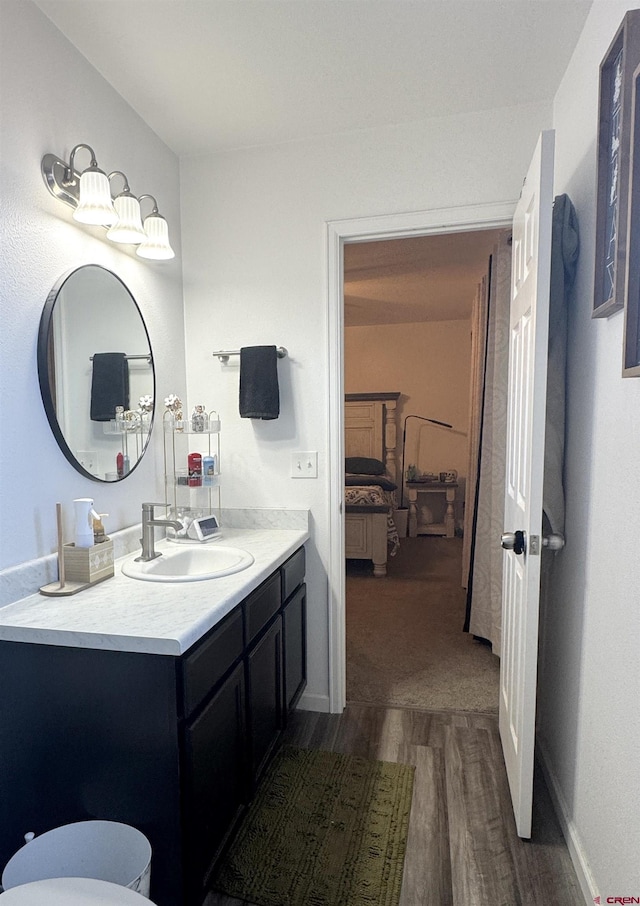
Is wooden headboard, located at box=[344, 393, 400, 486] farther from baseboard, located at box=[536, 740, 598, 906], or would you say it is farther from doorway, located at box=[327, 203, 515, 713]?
baseboard, located at box=[536, 740, 598, 906]

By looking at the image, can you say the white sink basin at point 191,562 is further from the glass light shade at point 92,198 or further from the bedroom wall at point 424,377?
the bedroom wall at point 424,377

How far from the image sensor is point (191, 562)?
198 centimetres

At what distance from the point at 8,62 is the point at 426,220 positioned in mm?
1459

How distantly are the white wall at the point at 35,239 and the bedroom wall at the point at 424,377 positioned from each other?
458cm

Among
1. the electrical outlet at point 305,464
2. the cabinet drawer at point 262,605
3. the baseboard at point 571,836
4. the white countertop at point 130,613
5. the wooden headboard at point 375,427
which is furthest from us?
the wooden headboard at point 375,427

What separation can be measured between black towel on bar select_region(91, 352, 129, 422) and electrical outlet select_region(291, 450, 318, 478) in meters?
0.75

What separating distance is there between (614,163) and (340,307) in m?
1.16

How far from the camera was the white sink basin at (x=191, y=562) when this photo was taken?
174 cm

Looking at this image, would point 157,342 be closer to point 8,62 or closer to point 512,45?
point 8,62

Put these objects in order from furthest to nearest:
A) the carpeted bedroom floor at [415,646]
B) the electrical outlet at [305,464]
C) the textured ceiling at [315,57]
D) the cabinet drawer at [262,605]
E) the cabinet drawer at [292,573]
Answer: the carpeted bedroom floor at [415,646], the electrical outlet at [305,464], the cabinet drawer at [292,573], the cabinet drawer at [262,605], the textured ceiling at [315,57]

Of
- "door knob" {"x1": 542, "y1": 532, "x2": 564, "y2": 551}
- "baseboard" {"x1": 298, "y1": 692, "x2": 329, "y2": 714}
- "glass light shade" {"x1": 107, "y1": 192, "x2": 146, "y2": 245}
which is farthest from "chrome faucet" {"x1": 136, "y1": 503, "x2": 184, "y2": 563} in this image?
"door knob" {"x1": 542, "y1": 532, "x2": 564, "y2": 551}

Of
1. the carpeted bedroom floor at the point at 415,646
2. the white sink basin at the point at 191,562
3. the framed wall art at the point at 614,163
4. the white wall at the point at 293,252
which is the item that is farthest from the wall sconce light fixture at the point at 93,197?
the carpeted bedroom floor at the point at 415,646

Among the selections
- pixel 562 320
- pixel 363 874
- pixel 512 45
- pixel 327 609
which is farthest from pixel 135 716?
pixel 512 45

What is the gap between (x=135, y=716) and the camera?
1.25 metres
